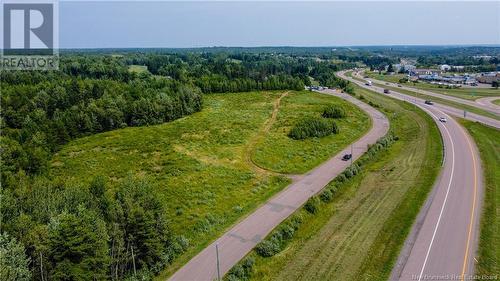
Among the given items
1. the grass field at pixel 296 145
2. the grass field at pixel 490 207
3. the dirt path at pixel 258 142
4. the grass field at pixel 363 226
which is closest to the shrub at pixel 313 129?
the grass field at pixel 296 145

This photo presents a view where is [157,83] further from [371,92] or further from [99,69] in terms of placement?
[371,92]

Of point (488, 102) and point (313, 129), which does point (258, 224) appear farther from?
point (488, 102)

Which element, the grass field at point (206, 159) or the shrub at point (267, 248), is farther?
the grass field at point (206, 159)

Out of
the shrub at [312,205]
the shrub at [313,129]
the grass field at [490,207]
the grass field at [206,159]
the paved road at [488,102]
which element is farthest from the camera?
the paved road at [488,102]

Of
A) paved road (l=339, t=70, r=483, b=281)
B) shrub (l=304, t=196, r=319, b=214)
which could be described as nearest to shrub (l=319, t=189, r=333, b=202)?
shrub (l=304, t=196, r=319, b=214)

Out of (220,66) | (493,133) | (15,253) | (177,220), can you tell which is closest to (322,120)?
(493,133)

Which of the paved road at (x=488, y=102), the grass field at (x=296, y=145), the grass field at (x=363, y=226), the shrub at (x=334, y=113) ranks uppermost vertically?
the paved road at (x=488, y=102)

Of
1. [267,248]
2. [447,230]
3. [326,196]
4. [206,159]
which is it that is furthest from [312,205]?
[206,159]

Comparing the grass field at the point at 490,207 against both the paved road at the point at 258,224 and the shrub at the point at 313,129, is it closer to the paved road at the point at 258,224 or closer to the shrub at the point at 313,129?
the paved road at the point at 258,224
